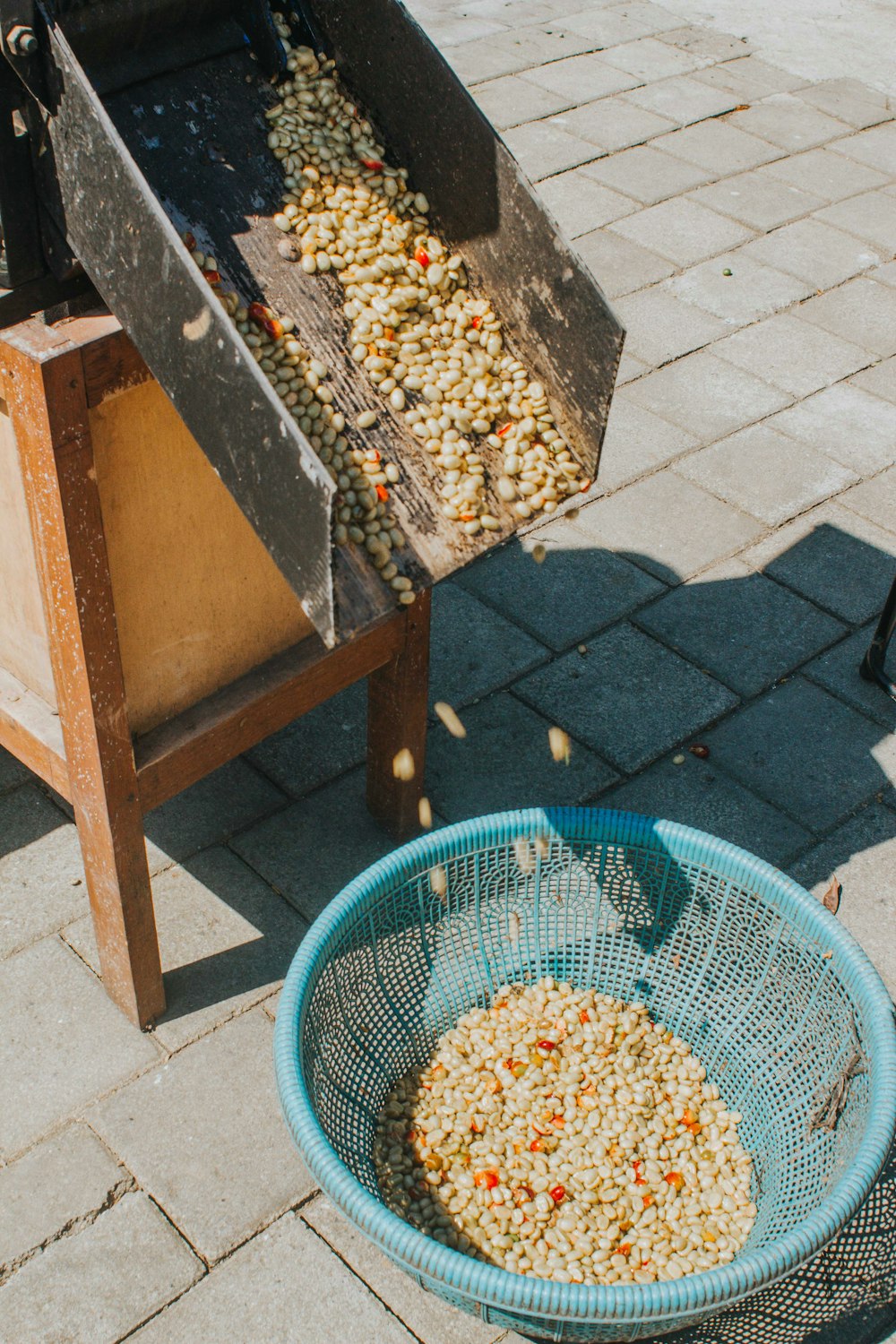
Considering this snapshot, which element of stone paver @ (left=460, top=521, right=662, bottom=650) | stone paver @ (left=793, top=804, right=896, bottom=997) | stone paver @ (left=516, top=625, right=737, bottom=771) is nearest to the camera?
stone paver @ (left=793, top=804, right=896, bottom=997)

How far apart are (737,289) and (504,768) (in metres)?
3.64

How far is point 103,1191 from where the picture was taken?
3.06m

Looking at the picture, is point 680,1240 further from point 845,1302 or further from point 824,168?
point 824,168

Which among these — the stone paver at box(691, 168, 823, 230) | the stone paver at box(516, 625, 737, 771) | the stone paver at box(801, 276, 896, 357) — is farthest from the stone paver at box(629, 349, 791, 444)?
the stone paver at box(691, 168, 823, 230)

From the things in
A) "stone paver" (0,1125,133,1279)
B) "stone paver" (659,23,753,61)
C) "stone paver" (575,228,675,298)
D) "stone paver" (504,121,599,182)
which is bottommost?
"stone paver" (0,1125,133,1279)

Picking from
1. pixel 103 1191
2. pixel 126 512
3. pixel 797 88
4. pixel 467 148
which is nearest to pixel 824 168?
pixel 797 88

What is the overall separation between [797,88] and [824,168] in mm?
1457

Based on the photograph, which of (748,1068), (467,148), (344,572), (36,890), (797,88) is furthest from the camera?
(797,88)

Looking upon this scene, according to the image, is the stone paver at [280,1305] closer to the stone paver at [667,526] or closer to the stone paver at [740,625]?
the stone paver at [740,625]

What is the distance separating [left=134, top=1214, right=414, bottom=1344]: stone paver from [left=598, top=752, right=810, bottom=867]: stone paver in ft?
5.56

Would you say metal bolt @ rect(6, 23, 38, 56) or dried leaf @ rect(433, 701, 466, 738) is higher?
metal bolt @ rect(6, 23, 38, 56)

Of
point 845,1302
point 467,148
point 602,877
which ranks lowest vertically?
point 845,1302

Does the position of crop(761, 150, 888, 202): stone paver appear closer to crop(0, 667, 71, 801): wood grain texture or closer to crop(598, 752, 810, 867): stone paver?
crop(598, 752, 810, 867): stone paver

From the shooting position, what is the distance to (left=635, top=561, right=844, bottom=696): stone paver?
4.67 metres
